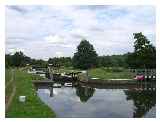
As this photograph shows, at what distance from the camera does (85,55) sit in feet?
34.3

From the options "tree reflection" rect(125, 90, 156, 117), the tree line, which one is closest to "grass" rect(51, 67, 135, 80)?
the tree line

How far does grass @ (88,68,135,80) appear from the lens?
1226 cm

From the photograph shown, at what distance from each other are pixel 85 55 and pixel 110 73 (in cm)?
311

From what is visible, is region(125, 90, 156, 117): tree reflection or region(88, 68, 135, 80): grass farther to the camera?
region(88, 68, 135, 80): grass

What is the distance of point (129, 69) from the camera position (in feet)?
36.9

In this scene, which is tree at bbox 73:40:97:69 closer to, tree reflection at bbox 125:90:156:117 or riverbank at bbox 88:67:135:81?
riverbank at bbox 88:67:135:81

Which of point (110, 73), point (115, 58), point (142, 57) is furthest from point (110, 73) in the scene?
point (115, 58)

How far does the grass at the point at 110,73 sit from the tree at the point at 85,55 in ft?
4.46

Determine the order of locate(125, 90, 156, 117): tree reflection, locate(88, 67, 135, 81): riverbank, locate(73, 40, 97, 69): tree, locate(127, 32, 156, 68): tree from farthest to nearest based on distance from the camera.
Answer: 1. locate(88, 67, 135, 81): riverbank
2. locate(127, 32, 156, 68): tree
3. locate(73, 40, 97, 69): tree
4. locate(125, 90, 156, 117): tree reflection

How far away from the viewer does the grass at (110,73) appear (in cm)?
1226

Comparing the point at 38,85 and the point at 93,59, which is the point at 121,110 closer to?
the point at 93,59

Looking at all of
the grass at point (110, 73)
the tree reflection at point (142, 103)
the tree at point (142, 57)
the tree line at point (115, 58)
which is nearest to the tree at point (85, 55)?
the tree line at point (115, 58)

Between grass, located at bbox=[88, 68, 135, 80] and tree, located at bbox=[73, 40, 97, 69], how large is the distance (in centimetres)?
136
